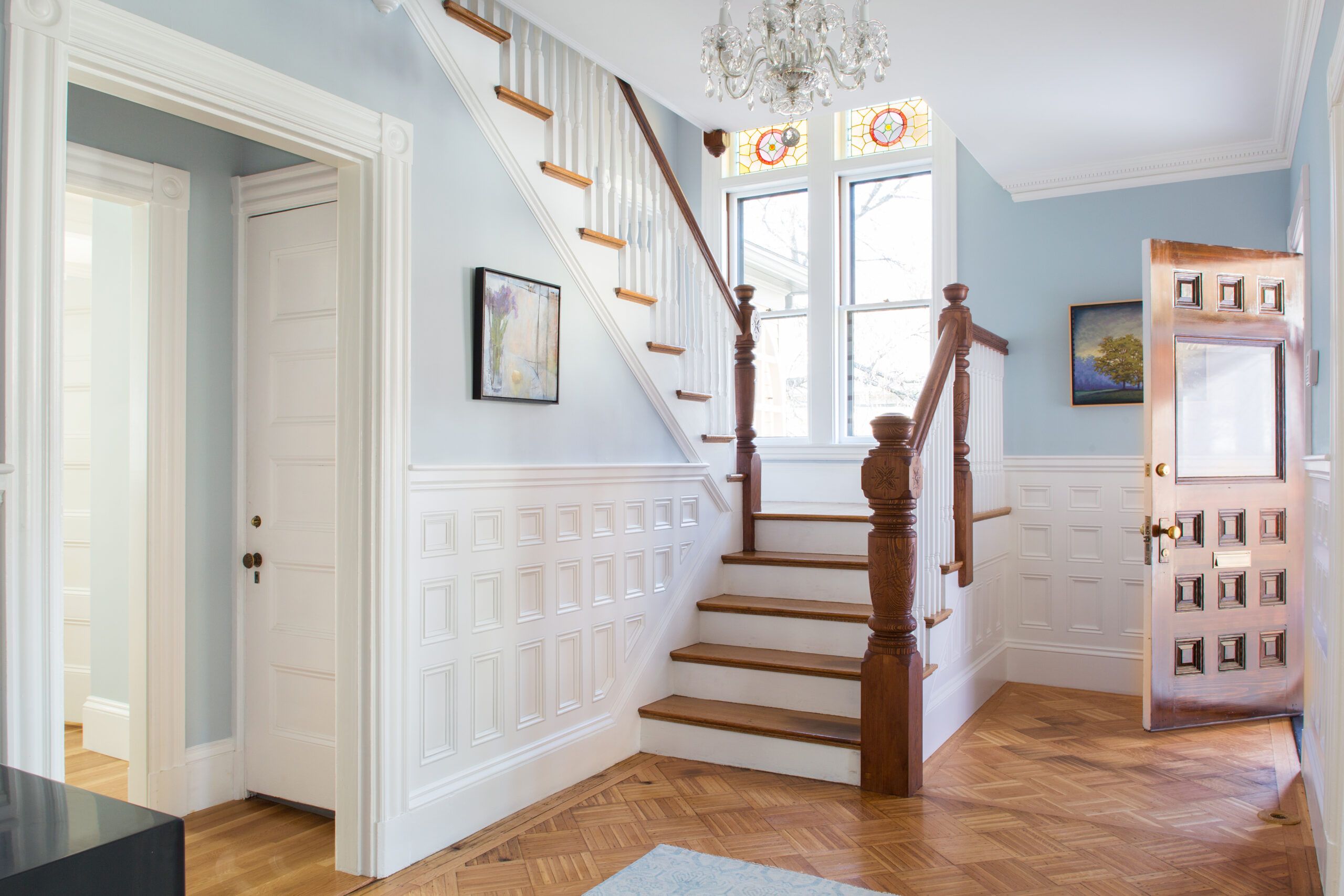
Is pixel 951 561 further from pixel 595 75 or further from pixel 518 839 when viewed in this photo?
pixel 595 75

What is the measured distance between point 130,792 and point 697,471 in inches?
104

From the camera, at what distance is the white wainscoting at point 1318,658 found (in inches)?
103

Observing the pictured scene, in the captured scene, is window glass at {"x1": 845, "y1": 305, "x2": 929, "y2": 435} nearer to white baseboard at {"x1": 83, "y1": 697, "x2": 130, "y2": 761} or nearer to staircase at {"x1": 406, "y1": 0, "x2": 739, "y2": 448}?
staircase at {"x1": 406, "y1": 0, "x2": 739, "y2": 448}

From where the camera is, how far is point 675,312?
172 inches

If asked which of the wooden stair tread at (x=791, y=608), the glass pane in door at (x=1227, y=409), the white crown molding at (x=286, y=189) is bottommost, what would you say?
the wooden stair tread at (x=791, y=608)

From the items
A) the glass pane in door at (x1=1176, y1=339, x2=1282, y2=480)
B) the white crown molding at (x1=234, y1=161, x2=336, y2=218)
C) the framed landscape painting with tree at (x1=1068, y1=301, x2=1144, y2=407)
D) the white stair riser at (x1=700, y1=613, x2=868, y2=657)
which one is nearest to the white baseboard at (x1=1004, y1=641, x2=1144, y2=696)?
the glass pane in door at (x1=1176, y1=339, x2=1282, y2=480)

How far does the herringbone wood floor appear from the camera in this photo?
2.76 metres

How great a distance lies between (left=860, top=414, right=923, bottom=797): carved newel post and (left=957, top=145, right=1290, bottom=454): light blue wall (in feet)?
7.15

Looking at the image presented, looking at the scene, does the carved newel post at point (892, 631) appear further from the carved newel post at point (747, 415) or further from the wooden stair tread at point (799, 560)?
the carved newel post at point (747, 415)

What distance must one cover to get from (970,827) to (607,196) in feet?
9.35

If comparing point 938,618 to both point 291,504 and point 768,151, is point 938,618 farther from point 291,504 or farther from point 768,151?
point 768,151

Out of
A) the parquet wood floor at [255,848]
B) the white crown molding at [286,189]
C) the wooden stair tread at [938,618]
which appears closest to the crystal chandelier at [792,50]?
the white crown molding at [286,189]

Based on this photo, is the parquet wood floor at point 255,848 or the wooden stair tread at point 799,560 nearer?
the parquet wood floor at point 255,848

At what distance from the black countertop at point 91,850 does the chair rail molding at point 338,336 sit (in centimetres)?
149
